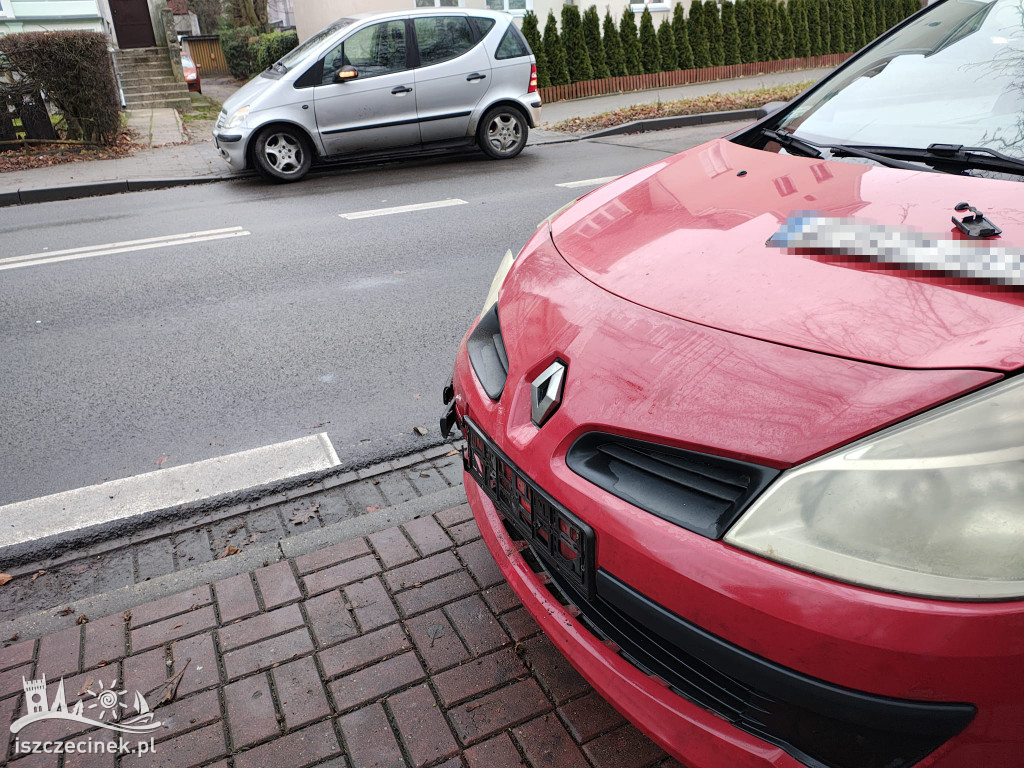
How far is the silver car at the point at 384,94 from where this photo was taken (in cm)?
948

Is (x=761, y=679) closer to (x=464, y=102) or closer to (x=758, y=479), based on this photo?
(x=758, y=479)

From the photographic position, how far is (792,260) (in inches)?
71.2

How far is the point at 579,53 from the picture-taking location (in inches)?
618

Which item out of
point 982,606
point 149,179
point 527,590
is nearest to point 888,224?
point 982,606

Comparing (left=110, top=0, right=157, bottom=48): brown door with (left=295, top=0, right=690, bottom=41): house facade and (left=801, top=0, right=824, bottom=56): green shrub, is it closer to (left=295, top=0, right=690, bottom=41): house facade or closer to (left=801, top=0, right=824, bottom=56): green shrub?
(left=295, top=0, right=690, bottom=41): house facade

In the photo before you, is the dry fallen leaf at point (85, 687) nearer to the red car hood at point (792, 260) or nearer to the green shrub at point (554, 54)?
the red car hood at point (792, 260)

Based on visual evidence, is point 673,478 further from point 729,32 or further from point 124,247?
point 729,32

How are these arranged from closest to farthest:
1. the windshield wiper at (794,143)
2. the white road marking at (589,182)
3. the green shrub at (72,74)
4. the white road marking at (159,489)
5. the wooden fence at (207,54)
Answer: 1. the windshield wiper at (794,143)
2. the white road marking at (159,489)
3. the white road marking at (589,182)
4. the green shrub at (72,74)
5. the wooden fence at (207,54)

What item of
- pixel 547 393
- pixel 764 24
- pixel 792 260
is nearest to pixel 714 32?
pixel 764 24

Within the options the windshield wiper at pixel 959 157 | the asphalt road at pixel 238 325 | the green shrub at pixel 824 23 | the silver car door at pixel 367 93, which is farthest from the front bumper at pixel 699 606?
the green shrub at pixel 824 23

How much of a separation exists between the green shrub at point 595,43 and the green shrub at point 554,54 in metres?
0.65

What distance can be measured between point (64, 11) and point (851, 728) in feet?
67.8

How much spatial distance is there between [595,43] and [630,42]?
819 millimetres

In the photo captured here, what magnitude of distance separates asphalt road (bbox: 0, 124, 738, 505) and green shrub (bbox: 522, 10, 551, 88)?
7625mm
